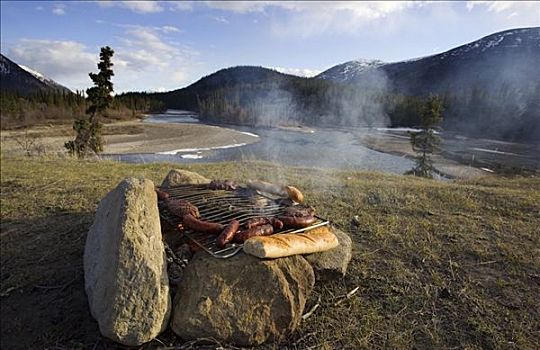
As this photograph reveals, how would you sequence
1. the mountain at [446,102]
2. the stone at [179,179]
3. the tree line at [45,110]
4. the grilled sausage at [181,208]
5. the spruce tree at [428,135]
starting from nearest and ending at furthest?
the grilled sausage at [181,208]
the stone at [179,179]
the mountain at [446,102]
the spruce tree at [428,135]
the tree line at [45,110]

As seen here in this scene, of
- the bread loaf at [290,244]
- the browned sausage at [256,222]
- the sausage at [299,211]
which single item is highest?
the browned sausage at [256,222]

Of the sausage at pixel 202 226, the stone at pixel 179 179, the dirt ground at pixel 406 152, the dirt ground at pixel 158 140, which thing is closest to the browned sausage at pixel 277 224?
the sausage at pixel 202 226

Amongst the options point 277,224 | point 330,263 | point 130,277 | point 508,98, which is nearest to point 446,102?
point 508,98

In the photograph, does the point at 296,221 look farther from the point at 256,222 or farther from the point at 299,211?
the point at 256,222

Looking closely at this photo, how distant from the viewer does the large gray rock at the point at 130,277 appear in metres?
2.35

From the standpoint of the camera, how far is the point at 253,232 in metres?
2.81

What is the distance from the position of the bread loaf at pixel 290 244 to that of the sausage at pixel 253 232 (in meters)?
0.11

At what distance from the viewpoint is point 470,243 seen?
402 cm

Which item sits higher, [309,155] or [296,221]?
[296,221]

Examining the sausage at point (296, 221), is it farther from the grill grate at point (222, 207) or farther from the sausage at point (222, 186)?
the sausage at point (222, 186)

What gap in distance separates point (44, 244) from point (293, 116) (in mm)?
20620

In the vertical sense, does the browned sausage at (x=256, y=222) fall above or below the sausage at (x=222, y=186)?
below

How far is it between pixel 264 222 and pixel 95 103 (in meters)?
13.6

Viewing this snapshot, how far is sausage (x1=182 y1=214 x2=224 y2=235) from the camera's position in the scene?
2.90 metres
